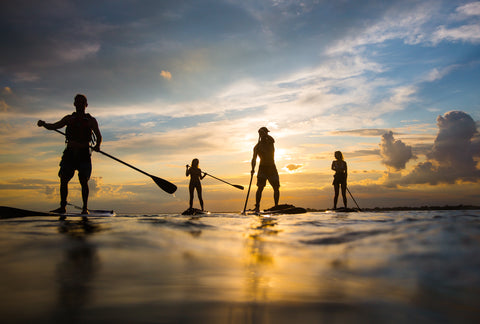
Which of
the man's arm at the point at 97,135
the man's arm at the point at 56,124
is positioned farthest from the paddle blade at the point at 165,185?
the man's arm at the point at 56,124

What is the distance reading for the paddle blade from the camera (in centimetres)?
855

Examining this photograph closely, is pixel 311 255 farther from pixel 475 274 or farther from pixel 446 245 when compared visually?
pixel 446 245

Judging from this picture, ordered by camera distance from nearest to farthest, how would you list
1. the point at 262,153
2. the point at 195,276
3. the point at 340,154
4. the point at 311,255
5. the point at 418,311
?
the point at 418,311
the point at 195,276
the point at 311,255
the point at 262,153
the point at 340,154

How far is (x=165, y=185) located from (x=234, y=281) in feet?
24.7

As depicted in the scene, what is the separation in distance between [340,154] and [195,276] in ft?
41.0

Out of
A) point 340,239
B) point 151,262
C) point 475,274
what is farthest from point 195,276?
point 340,239

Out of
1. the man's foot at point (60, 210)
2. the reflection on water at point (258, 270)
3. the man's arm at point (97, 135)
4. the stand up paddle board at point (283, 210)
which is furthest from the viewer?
the stand up paddle board at point (283, 210)

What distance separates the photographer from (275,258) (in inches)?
81.8

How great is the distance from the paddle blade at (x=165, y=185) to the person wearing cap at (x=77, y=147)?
2.18m

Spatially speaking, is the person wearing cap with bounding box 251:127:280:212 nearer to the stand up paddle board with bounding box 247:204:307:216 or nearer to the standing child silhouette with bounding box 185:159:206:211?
the stand up paddle board with bounding box 247:204:307:216

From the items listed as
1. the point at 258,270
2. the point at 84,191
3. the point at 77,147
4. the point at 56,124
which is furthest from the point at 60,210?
the point at 258,270

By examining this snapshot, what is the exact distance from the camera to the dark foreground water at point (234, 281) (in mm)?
1046

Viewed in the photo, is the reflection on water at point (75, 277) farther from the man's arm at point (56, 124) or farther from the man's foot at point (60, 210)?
the man's arm at point (56, 124)

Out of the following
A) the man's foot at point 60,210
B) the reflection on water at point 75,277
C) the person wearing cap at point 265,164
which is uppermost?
the person wearing cap at point 265,164
